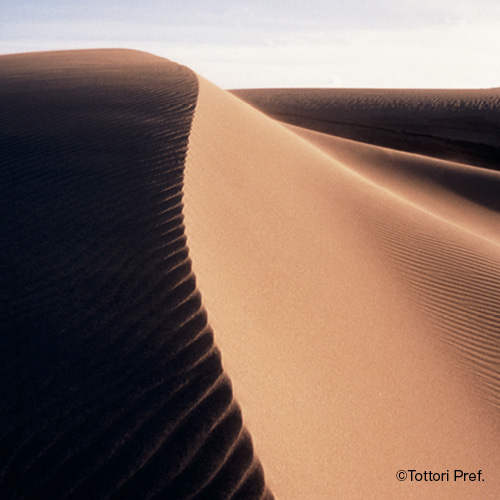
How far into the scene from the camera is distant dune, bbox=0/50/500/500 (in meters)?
2.53

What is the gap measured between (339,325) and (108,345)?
2.16m

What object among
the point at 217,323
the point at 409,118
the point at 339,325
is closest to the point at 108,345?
the point at 217,323

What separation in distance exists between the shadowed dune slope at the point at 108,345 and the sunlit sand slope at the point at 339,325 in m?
0.18

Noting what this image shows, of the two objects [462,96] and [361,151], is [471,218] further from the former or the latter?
[462,96]

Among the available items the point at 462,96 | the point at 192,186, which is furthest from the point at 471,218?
the point at 462,96

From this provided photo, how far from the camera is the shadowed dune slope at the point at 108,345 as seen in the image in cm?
239

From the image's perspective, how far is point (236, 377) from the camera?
112 inches

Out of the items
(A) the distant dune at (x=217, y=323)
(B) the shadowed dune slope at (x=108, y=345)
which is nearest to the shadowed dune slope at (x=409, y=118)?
(A) the distant dune at (x=217, y=323)

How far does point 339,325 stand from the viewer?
14.7 ft

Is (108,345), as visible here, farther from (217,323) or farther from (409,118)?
(409,118)

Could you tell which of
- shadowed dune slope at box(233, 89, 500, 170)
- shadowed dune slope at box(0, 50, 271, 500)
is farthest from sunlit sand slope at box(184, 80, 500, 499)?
shadowed dune slope at box(233, 89, 500, 170)

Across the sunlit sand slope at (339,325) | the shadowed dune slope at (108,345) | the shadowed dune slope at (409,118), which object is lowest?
the shadowed dune slope at (409,118)

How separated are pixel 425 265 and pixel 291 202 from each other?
1.89 meters

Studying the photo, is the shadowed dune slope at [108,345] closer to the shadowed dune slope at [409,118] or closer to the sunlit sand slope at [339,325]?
the sunlit sand slope at [339,325]
